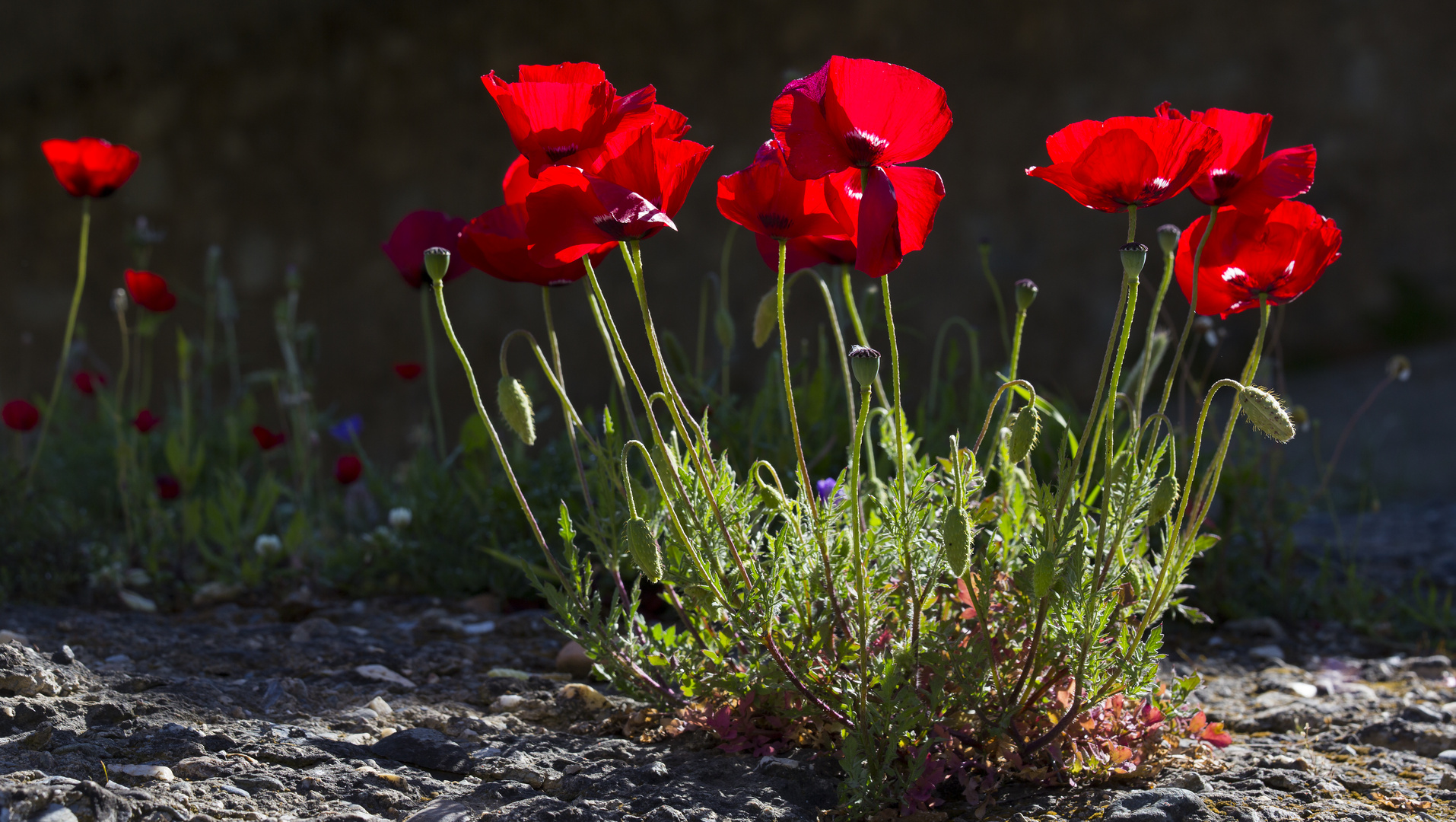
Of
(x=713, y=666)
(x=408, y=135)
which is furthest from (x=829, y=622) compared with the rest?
(x=408, y=135)

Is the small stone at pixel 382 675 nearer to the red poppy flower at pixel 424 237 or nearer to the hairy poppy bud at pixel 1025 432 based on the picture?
the red poppy flower at pixel 424 237

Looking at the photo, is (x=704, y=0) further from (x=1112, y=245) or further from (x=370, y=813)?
(x=370, y=813)

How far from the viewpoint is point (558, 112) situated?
A: 1163mm

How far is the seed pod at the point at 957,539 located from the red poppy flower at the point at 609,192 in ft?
1.28

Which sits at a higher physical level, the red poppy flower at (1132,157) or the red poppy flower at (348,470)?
the red poppy flower at (1132,157)

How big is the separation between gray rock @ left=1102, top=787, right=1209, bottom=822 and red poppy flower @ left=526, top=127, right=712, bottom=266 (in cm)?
77

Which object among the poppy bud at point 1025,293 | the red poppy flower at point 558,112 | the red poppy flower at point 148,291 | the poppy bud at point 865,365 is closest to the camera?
the poppy bud at point 865,365

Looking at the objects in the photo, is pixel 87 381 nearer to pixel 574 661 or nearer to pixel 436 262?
pixel 574 661

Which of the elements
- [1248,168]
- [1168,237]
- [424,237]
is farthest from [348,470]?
[1248,168]

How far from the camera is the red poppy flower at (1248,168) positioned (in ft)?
3.88

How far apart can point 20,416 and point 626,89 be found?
9.84 ft

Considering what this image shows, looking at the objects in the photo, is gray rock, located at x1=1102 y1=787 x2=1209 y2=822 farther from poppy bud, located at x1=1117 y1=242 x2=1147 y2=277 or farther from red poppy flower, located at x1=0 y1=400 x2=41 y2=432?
red poppy flower, located at x1=0 y1=400 x2=41 y2=432

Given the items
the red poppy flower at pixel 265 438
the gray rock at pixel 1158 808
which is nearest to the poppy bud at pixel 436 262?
the gray rock at pixel 1158 808

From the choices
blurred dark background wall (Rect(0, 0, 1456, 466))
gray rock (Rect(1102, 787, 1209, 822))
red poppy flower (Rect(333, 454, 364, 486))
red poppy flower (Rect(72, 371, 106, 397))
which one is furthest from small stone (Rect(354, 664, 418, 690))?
blurred dark background wall (Rect(0, 0, 1456, 466))
